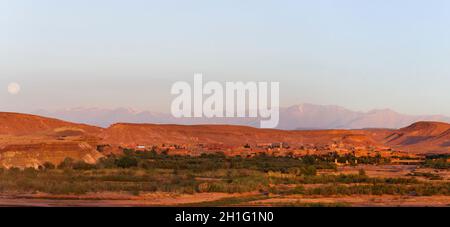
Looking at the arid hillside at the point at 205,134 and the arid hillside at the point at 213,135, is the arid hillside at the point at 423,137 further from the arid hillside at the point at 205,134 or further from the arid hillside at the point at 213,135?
the arid hillside at the point at 213,135

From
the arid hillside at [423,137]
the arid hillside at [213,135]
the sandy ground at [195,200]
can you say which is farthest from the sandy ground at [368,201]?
the arid hillside at [423,137]

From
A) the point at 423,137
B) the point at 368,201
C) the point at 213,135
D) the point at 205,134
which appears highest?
the point at 205,134

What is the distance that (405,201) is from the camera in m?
28.1

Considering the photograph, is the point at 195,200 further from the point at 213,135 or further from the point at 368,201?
the point at 213,135

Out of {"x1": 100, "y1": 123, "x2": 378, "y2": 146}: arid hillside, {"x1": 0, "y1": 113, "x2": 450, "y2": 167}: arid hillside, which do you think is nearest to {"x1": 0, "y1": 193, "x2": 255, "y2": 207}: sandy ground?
→ {"x1": 0, "y1": 113, "x2": 450, "y2": 167}: arid hillside

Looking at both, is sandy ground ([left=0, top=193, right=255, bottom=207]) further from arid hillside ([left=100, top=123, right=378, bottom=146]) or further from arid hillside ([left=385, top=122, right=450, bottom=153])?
arid hillside ([left=385, top=122, right=450, bottom=153])

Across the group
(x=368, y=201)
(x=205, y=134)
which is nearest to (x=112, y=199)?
(x=368, y=201)

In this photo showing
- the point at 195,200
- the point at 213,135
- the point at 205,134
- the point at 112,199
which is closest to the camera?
the point at 195,200

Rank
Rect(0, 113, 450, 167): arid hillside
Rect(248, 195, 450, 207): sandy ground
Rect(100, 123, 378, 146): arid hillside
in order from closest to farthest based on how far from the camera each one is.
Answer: Rect(248, 195, 450, 207): sandy ground
Rect(0, 113, 450, 167): arid hillside
Rect(100, 123, 378, 146): arid hillside

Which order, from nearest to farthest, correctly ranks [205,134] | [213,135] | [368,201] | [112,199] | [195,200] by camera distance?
1. [195,200]
2. [368,201]
3. [112,199]
4. [205,134]
5. [213,135]

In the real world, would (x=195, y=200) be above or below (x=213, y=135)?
below

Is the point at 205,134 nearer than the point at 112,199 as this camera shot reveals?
No
